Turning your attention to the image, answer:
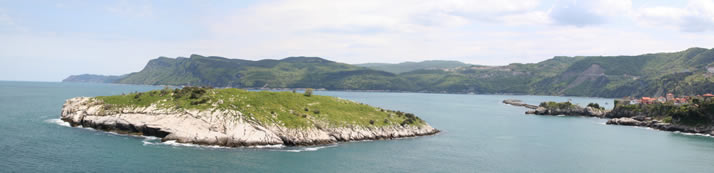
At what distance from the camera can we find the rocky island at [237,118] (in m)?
86.4

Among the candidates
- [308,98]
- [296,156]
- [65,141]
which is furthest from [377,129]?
[65,141]

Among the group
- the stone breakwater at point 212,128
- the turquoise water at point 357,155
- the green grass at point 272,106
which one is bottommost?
the turquoise water at point 357,155

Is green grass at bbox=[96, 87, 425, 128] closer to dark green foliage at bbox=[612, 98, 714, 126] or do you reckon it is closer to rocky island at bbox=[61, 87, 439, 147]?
rocky island at bbox=[61, 87, 439, 147]

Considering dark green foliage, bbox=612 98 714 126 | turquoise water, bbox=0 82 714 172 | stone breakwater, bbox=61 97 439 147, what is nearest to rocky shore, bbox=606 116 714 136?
dark green foliage, bbox=612 98 714 126

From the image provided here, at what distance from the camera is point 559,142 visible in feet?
359

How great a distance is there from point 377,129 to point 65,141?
5996 centimetres

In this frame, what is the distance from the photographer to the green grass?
9338cm

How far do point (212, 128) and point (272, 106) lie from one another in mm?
15783

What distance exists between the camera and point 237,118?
8881cm

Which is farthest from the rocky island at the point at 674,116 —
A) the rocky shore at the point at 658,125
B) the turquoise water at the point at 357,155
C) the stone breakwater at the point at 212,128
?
the stone breakwater at the point at 212,128

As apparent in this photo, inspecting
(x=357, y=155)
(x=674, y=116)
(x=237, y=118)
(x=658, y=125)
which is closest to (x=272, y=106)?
(x=237, y=118)

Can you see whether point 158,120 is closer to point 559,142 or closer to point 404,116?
point 404,116

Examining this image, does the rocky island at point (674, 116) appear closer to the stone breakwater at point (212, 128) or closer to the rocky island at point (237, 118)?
the rocky island at point (237, 118)

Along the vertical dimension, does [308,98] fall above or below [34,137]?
above
